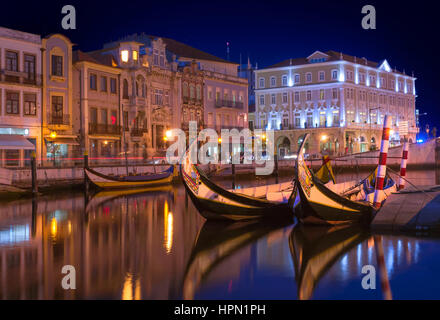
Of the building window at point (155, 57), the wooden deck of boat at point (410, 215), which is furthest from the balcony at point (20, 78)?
the wooden deck of boat at point (410, 215)

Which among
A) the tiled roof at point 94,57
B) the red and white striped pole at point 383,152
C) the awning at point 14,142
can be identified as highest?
the tiled roof at point 94,57

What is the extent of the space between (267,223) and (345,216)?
2.57m

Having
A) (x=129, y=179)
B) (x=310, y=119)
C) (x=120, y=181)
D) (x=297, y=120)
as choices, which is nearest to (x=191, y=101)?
(x=129, y=179)

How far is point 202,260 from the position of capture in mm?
11258

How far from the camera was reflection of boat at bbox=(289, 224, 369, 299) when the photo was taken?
31.5 feet

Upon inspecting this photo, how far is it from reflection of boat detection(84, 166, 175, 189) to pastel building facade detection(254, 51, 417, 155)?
2864 cm

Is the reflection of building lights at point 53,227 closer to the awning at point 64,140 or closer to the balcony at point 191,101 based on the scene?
the awning at point 64,140

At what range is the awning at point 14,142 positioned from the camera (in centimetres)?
2908

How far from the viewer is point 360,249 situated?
39.7 ft

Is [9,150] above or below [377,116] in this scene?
below

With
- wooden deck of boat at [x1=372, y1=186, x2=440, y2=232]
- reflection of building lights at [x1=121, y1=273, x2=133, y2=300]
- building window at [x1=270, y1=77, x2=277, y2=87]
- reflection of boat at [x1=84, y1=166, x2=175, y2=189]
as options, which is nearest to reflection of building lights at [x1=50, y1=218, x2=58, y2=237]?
reflection of building lights at [x1=121, y1=273, x2=133, y2=300]

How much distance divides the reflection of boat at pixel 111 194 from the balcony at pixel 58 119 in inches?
275
